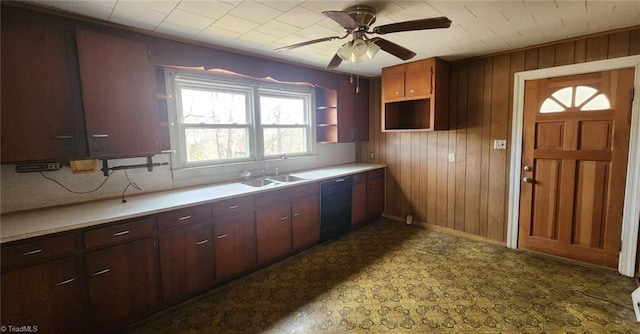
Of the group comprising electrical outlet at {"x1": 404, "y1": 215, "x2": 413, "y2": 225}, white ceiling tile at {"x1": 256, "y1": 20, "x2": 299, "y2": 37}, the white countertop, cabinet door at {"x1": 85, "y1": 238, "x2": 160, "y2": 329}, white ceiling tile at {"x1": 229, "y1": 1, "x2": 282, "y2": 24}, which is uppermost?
white ceiling tile at {"x1": 256, "y1": 20, "x2": 299, "y2": 37}

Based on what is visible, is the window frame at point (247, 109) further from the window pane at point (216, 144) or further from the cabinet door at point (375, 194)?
the cabinet door at point (375, 194)

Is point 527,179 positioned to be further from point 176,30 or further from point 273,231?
point 176,30

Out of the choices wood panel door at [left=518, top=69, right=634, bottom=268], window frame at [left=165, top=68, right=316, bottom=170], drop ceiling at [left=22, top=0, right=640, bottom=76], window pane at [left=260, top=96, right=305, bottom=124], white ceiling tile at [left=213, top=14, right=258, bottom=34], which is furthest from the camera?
window pane at [left=260, top=96, right=305, bottom=124]

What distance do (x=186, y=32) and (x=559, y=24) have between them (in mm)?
3313

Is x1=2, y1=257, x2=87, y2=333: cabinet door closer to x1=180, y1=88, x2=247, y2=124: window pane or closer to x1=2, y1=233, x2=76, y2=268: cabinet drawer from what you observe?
x1=2, y1=233, x2=76, y2=268: cabinet drawer

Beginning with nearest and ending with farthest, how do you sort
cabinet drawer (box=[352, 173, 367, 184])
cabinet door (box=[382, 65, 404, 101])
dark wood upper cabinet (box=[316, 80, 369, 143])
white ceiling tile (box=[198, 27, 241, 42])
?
white ceiling tile (box=[198, 27, 241, 42])
cabinet door (box=[382, 65, 404, 101])
cabinet drawer (box=[352, 173, 367, 184])
dark wood upper cabinet (box=[316, 80, 369, 143])

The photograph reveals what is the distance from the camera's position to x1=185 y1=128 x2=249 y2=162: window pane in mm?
2967

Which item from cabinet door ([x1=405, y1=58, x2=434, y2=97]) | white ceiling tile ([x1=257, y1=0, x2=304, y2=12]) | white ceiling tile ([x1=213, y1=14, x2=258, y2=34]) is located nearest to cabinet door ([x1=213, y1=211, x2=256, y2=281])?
white ceiling tile ([x1=213, y1=14, x2=258, y2=34])

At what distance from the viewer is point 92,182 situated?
2.29 metres

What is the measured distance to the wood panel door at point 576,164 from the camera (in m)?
2.66

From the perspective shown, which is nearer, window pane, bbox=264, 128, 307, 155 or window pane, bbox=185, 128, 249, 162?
window pane, bbox=185, 128, 249, 162

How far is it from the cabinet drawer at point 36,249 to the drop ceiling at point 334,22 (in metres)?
1.58

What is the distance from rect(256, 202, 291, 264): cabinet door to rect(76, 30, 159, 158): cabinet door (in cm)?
119

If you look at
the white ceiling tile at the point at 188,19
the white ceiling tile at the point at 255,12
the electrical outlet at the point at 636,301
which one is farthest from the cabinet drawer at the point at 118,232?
the electrical outlet at the point at 636,301
